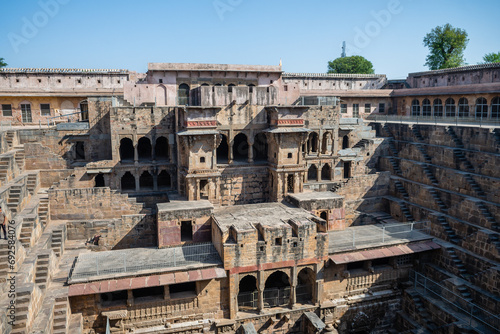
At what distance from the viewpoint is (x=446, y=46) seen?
2103 inches

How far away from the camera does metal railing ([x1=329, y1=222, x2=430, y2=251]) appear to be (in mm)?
21000

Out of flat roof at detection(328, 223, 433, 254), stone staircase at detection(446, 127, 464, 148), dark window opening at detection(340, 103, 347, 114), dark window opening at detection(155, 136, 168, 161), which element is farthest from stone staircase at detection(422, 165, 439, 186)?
dark window opening at detection(155, 136, 168, 161)

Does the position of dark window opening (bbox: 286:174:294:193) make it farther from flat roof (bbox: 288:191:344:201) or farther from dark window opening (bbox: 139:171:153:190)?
dark window opening (bbox: 139:171:153:190)

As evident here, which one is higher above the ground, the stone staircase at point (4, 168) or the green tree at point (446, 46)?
the green tree at point (446, 46)

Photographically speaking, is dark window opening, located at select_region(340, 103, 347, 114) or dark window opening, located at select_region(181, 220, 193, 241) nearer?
dark window opening, located at select_region(181, 220, 193, 241)

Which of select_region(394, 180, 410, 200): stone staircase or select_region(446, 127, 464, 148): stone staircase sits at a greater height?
select_region(446, 127, 464, 148): stone staircase

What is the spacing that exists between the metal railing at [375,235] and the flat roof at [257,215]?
2.37m

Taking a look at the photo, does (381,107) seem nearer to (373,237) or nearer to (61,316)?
(373,237)

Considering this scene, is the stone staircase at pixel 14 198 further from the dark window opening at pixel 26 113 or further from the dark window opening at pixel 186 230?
the dark window opening at pixel 26 113

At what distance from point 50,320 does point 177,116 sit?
45.0 feet

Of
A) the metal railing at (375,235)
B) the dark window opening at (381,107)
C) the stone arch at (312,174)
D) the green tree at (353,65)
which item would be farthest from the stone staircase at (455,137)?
the green tree at (353,65)

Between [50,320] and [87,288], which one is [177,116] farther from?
[50,320]

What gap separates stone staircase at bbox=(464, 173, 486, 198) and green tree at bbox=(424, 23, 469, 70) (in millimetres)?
35511

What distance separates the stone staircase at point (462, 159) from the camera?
2430 centimetres
